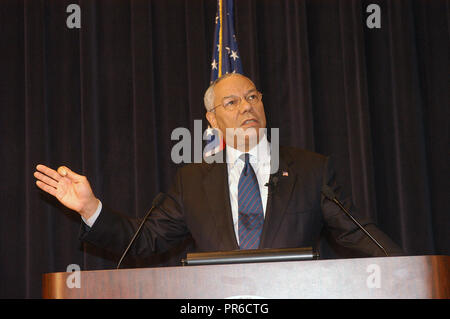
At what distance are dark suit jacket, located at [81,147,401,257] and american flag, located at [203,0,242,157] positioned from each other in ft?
1.45

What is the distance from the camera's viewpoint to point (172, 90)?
11.4 feet

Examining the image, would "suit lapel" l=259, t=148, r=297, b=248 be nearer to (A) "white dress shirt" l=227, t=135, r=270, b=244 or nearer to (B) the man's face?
(A) "white dress shirt" l=227, t=135, r=270, b=244

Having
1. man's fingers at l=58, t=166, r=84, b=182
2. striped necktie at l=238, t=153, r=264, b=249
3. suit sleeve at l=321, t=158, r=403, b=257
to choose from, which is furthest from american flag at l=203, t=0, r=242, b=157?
man's fingers at l=58, t=166, r=84, b=182

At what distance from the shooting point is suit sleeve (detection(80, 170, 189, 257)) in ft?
7.39

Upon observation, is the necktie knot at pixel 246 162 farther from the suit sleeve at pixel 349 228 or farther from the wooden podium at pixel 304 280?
the wooden podium at pixel 304 280

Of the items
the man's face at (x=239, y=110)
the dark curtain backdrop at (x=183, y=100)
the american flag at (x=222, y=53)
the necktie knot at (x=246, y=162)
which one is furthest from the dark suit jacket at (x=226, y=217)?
the dark curtain backdrop at (x=183, y=100)

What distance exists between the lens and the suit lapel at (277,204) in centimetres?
238

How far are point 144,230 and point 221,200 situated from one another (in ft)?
1.41

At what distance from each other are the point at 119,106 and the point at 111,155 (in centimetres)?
34

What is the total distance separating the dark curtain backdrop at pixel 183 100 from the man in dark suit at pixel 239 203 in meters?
0.65

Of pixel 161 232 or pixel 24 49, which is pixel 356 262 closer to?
pixel 161 232

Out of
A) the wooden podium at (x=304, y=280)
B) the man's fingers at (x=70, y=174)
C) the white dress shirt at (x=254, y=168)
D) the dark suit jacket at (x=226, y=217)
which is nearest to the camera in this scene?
the wooden podium at (x=304, y=280)

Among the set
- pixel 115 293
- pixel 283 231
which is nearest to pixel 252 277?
pixel 115 293

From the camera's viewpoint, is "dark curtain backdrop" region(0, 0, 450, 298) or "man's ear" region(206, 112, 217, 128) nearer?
"man's ear" region(206, 112, 217, 128)
